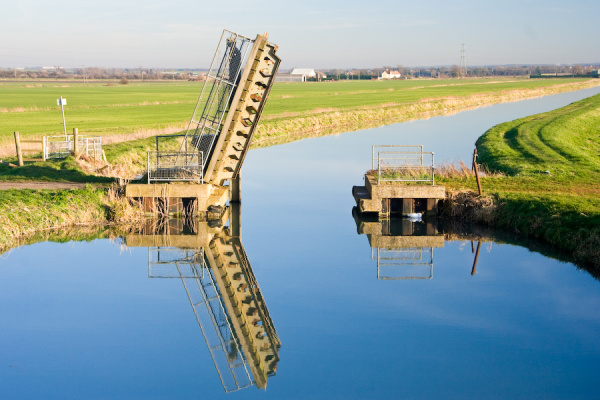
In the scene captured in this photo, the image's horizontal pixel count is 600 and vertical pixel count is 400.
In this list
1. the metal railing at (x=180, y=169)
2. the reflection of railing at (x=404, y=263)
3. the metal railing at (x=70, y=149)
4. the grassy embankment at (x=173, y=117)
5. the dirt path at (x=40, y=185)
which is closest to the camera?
the reflection of railing at (x=404, y=263)

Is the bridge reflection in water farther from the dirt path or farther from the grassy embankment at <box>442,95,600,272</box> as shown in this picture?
the grassy embankment at <box>442,95,600,272</box>

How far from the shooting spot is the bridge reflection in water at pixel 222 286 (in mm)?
14516

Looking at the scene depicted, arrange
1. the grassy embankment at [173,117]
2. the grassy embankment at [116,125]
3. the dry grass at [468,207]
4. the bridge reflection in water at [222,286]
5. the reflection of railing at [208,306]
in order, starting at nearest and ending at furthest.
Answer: the reflection of railing at [208,306]
the bridge reflection in water at [222,286]
the grassy embankment at [116,125]
the dry grass at [468,207]
the grassy embankment at [173,117]

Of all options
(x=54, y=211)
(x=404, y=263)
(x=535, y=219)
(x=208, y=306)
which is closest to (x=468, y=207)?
(x=535, y=219)

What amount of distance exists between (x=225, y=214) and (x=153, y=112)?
48.2 metres

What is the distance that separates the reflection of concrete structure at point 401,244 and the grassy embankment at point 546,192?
236cm

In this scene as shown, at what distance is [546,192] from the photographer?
25.7 meters

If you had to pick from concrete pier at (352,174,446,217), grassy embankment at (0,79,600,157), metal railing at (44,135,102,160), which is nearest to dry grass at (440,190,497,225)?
concrete pier at (352,174,446,217)

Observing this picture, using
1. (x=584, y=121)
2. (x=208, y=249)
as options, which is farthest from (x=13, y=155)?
(x=584, y=121)

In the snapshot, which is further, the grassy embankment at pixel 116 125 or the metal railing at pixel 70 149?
the metal railing at pixel 70 149

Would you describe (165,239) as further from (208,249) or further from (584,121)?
(584,121)

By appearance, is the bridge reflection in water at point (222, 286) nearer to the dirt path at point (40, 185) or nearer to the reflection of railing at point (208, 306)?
the reflection of railing at point (208, 306)

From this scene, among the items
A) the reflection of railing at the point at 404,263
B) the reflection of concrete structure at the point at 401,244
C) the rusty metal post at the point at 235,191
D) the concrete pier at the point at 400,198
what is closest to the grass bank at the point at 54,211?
the rusty metal post at the point at 235,191

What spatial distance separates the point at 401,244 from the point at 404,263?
2.08m
